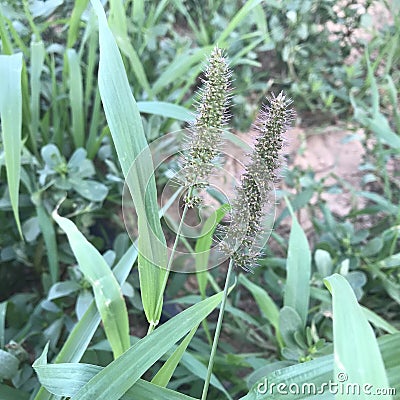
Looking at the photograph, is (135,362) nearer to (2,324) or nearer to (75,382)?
(75,382)

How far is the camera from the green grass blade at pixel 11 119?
77 cm

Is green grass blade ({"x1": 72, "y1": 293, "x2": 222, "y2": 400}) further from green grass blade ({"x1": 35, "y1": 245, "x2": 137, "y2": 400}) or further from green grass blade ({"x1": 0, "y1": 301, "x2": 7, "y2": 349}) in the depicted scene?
green grass blade ({"x1": 0, "y1": 301, "x2": 7, "y2": 349})

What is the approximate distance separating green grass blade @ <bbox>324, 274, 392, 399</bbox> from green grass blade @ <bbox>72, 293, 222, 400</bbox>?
0.63 feet

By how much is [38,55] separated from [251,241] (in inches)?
26.6

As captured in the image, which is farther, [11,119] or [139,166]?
[11,119]

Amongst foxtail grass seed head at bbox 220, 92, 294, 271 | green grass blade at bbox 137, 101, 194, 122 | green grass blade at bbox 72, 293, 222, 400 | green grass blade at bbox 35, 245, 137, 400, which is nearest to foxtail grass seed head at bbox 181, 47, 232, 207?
foxtail grass seed head at bbox 220, 92, 294, 271

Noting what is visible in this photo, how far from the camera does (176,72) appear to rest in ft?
3.70

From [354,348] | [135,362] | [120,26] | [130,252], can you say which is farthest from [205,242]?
[120,26]

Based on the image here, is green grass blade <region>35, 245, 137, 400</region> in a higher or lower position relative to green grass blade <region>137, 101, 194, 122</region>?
lower

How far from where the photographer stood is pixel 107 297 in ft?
2.29

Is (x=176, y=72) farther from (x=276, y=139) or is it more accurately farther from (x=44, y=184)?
(x=276, y=139)

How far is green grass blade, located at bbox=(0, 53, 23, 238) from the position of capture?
2.52 feet

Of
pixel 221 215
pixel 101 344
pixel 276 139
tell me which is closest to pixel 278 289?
pixel 101 344

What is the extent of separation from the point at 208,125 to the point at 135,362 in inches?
10.3
